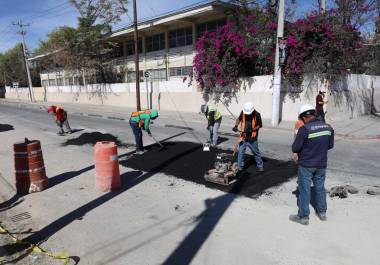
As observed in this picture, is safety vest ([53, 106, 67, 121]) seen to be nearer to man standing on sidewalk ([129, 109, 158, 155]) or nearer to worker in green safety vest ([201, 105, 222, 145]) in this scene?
man standing on sidewalk ([129, 109, 158, 155])

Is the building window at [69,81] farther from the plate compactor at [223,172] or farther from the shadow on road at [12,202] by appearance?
the plate compactor at [223,172]

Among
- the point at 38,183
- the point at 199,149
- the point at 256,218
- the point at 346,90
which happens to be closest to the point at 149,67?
the point at 346,90

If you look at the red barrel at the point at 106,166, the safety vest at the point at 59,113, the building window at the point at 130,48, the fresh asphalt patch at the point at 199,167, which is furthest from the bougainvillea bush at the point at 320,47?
the building window at the point at 130,48

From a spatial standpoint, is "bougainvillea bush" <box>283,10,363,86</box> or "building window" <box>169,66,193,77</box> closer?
"bougainvillea bush" <box>283,10,363,86</box>

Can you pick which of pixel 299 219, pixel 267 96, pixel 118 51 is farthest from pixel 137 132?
pixel 118 51

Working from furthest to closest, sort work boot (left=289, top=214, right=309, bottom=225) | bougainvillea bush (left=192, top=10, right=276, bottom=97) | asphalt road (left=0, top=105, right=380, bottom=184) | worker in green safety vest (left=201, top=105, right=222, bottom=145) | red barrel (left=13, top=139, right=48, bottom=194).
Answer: bougainvillea bush (left=192, top=10, right=276, bottom=97) → worker in green safety vest (left=201, top=105, right=222, bottom=145) → asphalt road (left=0, top=105, right=380, bottom=184) → red barrel (left=13, top=139, right=48, bottom=194) → work boot (left=289, top=214, right=309, bottom=225)

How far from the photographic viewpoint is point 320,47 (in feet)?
50.3

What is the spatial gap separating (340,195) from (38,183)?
6047mm

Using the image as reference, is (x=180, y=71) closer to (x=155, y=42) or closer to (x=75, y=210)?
(x=155, y=42)

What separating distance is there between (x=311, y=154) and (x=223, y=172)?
7.89 ft

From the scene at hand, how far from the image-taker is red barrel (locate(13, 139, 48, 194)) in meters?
6.83

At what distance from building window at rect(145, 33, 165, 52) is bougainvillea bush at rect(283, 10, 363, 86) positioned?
54.3 ft

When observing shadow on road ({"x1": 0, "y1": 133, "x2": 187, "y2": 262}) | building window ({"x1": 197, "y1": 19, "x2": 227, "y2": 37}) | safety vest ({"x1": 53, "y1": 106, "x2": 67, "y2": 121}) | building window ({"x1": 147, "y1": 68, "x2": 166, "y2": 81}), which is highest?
building window ({"x1": 197, "y1": 19, "x2": 227, "y2": 37})

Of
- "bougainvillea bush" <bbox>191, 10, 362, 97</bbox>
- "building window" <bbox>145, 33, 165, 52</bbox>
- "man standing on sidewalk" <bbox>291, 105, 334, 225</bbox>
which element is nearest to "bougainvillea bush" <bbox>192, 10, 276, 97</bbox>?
"bougainvillea bush" <bbox>191, 10, 362, 97</bbox>
